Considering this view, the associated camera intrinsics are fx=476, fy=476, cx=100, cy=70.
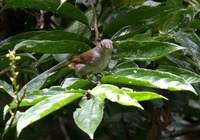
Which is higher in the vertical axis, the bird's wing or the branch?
the bird's wing

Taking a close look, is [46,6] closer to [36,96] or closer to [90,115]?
[36,96]

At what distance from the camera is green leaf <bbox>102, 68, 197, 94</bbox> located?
1147 millimetres

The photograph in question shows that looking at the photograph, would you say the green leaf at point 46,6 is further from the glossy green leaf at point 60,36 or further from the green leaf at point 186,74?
the green leaf at point 186,74

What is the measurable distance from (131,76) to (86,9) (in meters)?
0.83

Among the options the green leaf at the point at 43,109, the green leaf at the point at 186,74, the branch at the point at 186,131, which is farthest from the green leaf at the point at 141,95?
the branch at the point at 186,131

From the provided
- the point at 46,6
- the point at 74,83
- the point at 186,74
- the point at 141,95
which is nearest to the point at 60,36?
the point at 46,6

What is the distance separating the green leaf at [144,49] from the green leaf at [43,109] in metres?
0.37

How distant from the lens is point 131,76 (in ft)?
4.00

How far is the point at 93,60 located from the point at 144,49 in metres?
0.21

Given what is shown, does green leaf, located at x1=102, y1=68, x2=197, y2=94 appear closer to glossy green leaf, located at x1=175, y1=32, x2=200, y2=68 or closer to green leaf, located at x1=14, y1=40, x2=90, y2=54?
green leaf, located at x1=14, y1=40, x2=90, y2=54

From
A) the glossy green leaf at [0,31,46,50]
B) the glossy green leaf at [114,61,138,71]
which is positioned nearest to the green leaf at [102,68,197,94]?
the glossy green leaf at [114,61,138,71]

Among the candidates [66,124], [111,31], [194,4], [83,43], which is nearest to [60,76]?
[83,43]

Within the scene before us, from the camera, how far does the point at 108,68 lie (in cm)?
154

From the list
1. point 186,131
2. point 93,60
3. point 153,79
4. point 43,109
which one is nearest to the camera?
point 43,109
